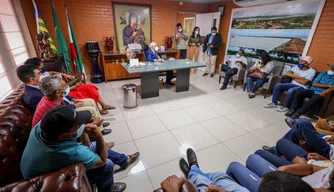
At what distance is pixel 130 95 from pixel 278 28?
4.13 m

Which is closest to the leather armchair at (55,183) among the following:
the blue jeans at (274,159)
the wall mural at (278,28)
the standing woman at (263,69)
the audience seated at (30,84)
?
the audience seated at (30,84)

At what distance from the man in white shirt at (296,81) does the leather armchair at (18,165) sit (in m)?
3.72

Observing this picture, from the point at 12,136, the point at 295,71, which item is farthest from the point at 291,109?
the point at 12,136

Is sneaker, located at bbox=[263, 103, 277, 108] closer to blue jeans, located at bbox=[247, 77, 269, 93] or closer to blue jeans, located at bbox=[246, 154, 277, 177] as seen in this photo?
blue jeans, located at bbox=[247, 77, 269, 93]

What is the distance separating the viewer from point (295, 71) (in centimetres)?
333

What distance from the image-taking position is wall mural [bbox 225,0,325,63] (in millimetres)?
3432

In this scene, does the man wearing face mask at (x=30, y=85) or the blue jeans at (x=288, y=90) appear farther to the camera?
the blue jeans at (x=288, y=90)

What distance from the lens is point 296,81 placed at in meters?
3.21

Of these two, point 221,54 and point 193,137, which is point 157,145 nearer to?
point 193,137

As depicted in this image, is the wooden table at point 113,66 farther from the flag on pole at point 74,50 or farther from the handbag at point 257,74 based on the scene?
the handbag at point 257,74

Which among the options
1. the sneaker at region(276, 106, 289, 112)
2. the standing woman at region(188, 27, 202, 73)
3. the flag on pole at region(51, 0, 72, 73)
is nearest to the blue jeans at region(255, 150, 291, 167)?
the sneaker at region(276, 106, 289, 112)

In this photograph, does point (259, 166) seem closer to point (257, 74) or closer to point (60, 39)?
point (257, 74)

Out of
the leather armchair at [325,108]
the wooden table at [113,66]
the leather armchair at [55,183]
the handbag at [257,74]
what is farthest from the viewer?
the wooden table at [113,66]

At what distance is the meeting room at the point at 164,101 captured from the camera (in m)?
1.01
